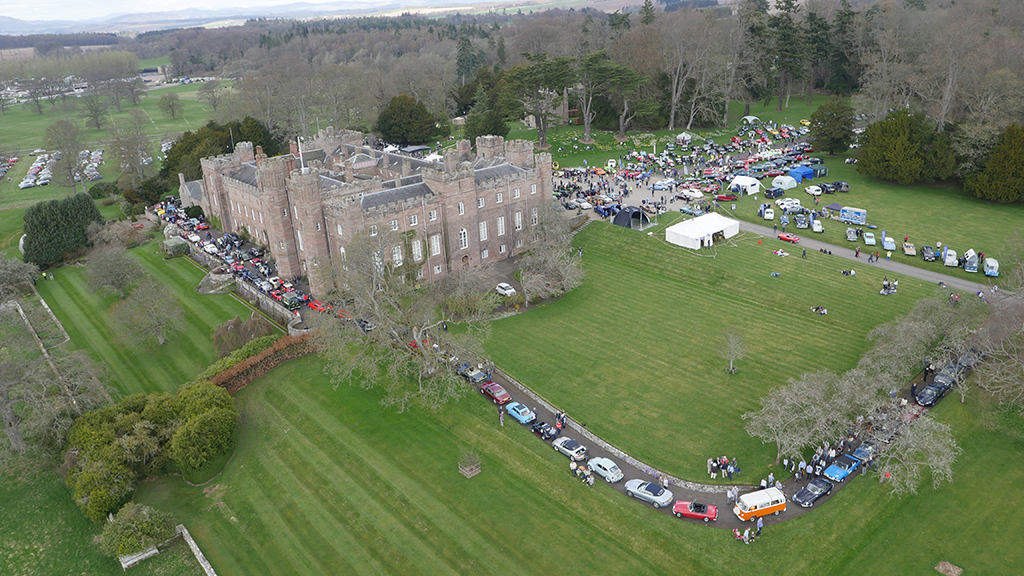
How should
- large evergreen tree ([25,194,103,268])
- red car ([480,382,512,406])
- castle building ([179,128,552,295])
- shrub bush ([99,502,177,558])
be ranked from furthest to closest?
1. large evergreen tree ([25,194,103,268])
2. castle building ([179,128,552,295])
3. red car ([480,382,512,406])
4. shrub bush ([99,502,177,558])

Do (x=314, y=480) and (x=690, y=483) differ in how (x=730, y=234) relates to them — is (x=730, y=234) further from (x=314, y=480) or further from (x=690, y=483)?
(x=314, y=480)

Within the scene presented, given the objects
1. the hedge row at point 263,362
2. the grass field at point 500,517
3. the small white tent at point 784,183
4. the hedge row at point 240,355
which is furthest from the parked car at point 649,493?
the small white tent at point 784,183

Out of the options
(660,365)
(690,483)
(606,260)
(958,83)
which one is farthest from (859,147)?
(690,483)

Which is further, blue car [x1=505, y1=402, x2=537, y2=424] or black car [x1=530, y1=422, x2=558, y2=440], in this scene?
blue car [x1=505, y1=402, x2=537, y2=424]

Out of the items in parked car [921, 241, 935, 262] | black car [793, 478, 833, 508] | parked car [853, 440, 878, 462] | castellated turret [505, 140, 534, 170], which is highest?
castellated turret [505, 140, 534, 170]

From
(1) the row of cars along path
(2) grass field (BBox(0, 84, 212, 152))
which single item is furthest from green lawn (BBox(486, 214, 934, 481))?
(2) grass field (BBox(0, 84, 212, 152))

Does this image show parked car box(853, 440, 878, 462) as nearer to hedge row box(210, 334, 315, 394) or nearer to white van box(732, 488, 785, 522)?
white van box(732, 488, 785, 522)
